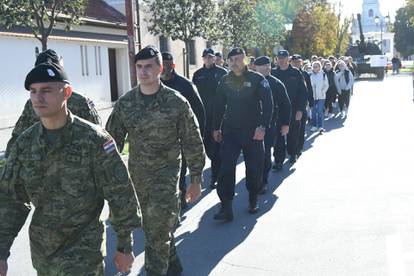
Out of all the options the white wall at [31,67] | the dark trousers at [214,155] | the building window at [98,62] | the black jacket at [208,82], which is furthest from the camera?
the building window at [98,62]

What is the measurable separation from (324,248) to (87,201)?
3142 millimetres

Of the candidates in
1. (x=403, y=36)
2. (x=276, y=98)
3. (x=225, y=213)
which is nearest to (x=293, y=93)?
(x=276, y=98)

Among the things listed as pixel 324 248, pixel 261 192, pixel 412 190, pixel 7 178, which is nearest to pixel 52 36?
pixel 261 192

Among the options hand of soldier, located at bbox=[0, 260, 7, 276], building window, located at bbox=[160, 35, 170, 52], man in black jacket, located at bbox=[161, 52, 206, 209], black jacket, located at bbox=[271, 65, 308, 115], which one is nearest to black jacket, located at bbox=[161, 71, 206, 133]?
man in black jacket, located at bbox=[161, 52, 206, 209]

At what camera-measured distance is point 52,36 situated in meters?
17.0

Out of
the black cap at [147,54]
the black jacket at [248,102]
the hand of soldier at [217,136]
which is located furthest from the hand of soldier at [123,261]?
→ the hand of soldier at [217,136]

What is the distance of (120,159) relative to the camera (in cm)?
298

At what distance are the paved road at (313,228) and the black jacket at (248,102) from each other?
Result: 1.08 metres

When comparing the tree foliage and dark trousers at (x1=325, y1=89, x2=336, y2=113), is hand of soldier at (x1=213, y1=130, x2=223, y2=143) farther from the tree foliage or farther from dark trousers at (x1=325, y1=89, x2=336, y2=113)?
the tree foliage

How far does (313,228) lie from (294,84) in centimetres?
419

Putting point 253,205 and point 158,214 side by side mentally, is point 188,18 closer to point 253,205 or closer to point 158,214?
point 253,205

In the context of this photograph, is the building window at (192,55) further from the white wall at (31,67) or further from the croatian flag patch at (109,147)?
the croatian flag patch at (109,147)

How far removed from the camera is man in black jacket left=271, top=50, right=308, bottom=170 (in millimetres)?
9805

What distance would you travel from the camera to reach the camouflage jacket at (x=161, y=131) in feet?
14.1
